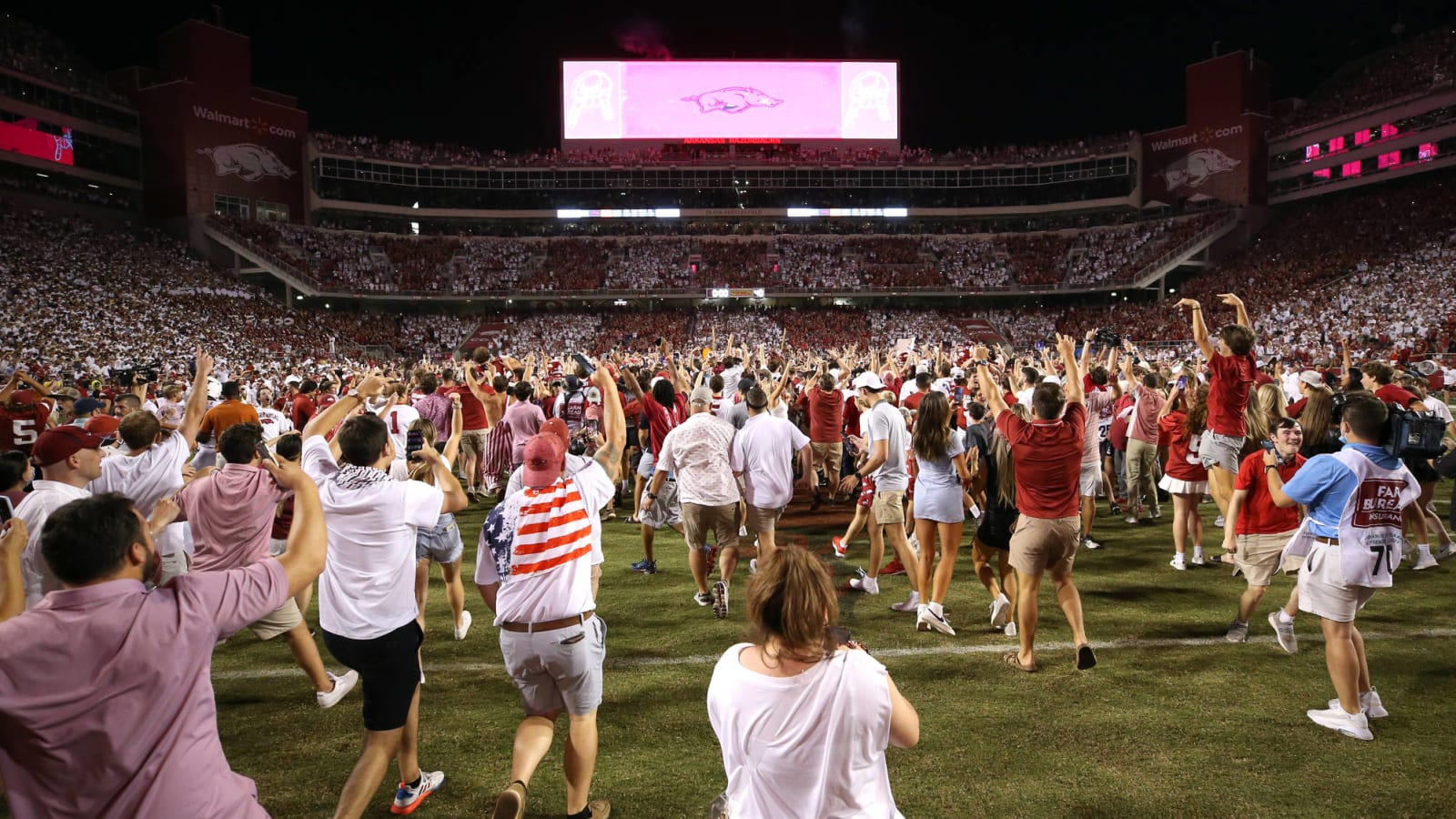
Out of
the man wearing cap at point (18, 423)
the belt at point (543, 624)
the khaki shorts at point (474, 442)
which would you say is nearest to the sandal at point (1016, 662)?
the belt at point (543, 624)

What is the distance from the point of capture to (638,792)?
4.23 m

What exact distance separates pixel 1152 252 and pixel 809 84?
74.0 feet

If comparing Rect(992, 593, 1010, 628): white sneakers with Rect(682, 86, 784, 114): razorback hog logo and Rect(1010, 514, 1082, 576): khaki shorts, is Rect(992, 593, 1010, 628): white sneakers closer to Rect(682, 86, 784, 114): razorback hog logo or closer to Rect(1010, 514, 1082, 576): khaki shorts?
Rect(1010, 514, 1082, 576): khaki shorts

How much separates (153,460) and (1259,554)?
25.5 feet

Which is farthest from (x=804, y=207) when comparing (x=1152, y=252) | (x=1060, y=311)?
(x=1152, y=252)

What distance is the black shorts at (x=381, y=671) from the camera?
146 inches

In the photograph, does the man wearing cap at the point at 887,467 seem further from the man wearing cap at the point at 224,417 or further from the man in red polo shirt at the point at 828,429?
the man wearing cap at the point at 224,417

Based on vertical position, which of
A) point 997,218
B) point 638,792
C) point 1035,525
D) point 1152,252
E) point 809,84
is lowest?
point 638,792

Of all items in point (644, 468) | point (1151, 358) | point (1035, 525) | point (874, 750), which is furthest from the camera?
point (1151, 358)

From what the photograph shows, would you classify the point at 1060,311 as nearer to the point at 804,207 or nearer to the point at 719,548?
the point at 804,207

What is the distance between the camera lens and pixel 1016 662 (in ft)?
19.0

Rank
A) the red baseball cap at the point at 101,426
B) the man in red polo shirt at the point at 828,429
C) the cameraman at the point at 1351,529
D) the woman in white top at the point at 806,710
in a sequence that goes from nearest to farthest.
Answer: the woman in white top at the point at 806,710 < the cameraman at the point at 1351,529 < the red baseball cap at the point at 101,426 < the man in red polo shirt at the point at 828,429

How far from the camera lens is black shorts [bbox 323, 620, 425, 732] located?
12.2ft

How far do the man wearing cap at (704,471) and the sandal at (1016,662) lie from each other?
7.59ft
